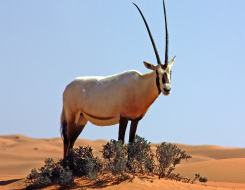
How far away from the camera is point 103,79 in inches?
408

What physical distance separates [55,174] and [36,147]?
31133 millimetres

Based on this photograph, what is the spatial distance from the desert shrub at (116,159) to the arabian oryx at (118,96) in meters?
0.73

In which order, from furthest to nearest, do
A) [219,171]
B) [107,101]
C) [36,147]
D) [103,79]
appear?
[36,147], [219,171], [103,79], [107,101]

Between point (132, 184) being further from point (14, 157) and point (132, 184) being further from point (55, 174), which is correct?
point (14, 157)

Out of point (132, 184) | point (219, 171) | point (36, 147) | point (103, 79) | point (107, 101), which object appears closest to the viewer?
point (132, 184)

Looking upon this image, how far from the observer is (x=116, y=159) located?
26.8 ft

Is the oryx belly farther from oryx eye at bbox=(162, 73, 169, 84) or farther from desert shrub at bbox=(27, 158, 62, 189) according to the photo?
desert shrub at bbox=(27, 158, 62, 189)

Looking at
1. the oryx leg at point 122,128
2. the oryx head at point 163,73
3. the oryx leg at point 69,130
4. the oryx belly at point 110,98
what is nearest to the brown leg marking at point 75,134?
the oryx leg at point 69,130

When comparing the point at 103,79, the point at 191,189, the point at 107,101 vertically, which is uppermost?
the point at 103,79

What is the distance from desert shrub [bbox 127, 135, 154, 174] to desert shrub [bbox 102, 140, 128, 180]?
0.20m

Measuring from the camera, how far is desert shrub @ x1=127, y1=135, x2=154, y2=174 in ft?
27.9

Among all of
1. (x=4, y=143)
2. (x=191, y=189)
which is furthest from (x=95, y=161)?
(x=4, y=143)

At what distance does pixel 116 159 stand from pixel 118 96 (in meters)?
1.91

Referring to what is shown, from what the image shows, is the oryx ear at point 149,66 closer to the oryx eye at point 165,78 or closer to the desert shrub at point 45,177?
the oryx eye at point 165,78
